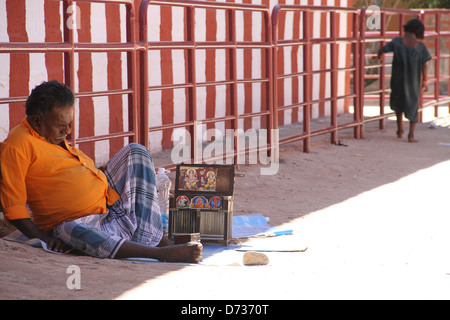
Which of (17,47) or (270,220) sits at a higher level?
(17,47)

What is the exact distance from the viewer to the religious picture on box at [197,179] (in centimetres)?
418

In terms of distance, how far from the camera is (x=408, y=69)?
29.6 ft

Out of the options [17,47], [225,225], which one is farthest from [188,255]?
[17,47]

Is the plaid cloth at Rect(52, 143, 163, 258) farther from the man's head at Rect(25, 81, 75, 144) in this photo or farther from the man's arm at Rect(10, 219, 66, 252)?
the man's head at Rect(25, 81, 75, 144)

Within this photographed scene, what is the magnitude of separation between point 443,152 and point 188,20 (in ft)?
12.9

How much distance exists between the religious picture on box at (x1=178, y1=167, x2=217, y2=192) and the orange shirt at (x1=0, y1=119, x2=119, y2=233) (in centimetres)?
56

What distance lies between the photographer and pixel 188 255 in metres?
3.63

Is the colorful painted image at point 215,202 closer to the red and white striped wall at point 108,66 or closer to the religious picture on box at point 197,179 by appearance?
the religious picture on box at point 197,179

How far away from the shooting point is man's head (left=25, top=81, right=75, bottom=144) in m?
3.46

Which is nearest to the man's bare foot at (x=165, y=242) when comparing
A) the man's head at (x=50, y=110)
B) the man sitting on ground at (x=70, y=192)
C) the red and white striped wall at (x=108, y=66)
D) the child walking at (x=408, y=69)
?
the man sitting on ground at (x=70, y=192)

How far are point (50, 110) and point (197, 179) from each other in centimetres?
105

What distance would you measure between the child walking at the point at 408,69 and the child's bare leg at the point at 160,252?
19.3 feet
